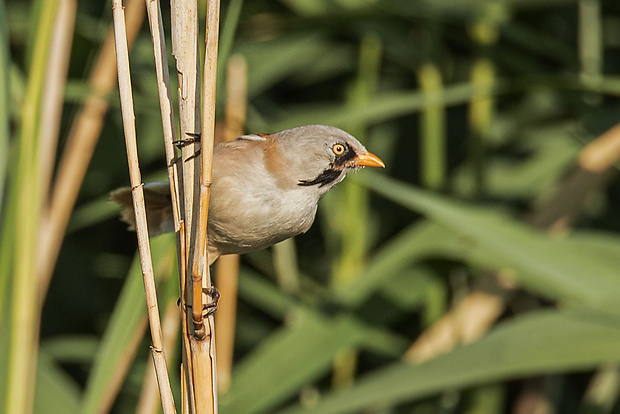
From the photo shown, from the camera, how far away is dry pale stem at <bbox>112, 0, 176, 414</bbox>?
3.34ft

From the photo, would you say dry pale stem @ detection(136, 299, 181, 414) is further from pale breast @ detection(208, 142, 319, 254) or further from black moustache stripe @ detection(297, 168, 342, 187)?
black moustache stripe @ detection(297, 168, 342, 187)

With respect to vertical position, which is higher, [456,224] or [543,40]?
[543,40]

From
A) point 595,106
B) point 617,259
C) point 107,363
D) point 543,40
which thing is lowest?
point 617,259

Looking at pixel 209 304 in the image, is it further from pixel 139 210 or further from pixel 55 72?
pixel 55 72

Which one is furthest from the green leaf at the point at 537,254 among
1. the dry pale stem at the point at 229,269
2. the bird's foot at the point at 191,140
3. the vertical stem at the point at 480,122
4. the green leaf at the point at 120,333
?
the bird's foot at the point at 191,140

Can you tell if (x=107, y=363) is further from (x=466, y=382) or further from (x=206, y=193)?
(x=466, y=382)

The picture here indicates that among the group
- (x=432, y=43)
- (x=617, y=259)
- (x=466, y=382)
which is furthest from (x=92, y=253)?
(x=617, y=259)

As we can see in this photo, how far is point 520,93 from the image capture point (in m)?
2.76

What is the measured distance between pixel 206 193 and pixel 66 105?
2211mm

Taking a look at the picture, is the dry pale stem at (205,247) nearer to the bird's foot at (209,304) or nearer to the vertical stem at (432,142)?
the bird's foot at (209,304)

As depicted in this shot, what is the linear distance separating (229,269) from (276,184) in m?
0.69

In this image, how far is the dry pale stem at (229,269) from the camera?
1837 mm

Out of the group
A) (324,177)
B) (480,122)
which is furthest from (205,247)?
(480,122)

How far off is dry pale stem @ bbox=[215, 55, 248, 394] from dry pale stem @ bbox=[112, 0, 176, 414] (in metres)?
0.75
